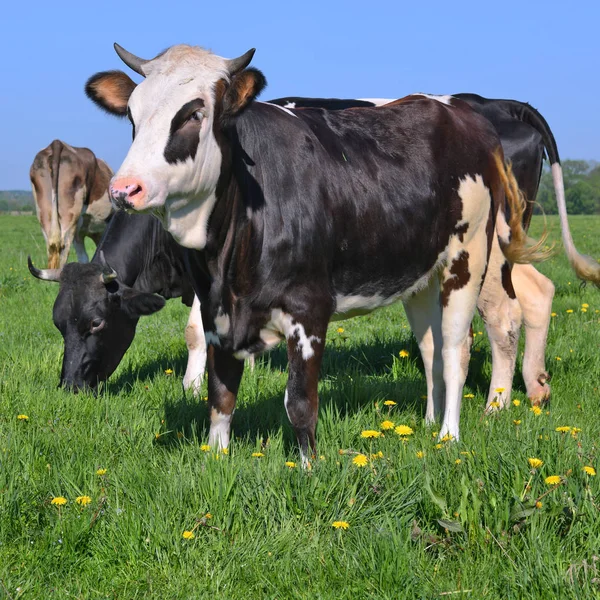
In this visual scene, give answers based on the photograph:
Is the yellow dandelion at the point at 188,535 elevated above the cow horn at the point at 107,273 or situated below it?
below

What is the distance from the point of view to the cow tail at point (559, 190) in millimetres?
6633

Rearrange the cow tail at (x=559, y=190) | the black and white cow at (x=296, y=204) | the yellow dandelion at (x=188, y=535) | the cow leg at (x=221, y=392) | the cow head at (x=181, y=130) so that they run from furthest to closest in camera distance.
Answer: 1. the cow tail at (x=559, y=190)
2. the cow leg at (x=221, y=392)
3. the black and white cow at (x=296, y=204)
4. the cow head at (x=181, y=130)
5. the yellow dandelion at (x=188, y=535)

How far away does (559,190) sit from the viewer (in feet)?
23.1

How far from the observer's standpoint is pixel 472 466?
3676 mm

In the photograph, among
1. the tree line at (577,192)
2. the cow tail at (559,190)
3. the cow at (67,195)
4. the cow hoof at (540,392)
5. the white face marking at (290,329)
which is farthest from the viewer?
the tree line at (577,192)

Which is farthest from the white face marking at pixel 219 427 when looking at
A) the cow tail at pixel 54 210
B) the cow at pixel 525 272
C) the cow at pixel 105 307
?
the cow tail at pixel 54 210

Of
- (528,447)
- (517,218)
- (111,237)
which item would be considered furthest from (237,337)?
(111,237)

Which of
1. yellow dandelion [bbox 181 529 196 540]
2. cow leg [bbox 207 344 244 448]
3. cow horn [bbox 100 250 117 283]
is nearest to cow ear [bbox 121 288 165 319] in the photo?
cow horn [bbox 100 250 117 283]

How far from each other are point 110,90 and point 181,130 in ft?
2.85

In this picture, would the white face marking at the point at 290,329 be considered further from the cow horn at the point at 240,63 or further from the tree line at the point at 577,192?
the tree line at the point at 577,192

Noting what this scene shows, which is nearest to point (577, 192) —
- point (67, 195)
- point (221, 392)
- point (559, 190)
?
point (67, 195)

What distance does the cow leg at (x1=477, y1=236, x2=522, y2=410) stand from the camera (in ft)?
20.5

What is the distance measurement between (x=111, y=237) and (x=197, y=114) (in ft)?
11.4

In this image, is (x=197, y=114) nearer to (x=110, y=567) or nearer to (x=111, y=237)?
(x=110, y=567)
